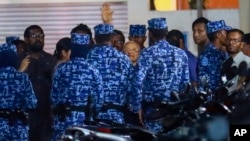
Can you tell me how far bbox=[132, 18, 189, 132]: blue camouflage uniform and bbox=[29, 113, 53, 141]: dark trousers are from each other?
1436mm

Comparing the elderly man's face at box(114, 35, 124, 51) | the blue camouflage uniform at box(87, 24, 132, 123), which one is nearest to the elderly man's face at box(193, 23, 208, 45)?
the elderly man's face at box(114, 35, 124, 51)

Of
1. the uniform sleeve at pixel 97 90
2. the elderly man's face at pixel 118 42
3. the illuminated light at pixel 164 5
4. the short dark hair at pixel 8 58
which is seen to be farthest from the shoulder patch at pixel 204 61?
the illuminated light at pixel 164 5

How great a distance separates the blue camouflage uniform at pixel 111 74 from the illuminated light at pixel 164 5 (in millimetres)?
4811

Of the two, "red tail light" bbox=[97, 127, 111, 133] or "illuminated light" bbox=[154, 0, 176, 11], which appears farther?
"illuminated light" bbox=[154, 0, 176, 11]

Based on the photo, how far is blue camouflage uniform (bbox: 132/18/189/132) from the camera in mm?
10648

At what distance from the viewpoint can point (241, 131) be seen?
559 centimetres

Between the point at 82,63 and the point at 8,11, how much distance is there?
614 cm

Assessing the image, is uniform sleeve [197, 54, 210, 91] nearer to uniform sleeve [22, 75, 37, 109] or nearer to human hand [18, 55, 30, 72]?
uniform sleeve [22, 75, 37, 109]

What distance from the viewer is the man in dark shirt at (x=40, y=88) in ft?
37.6

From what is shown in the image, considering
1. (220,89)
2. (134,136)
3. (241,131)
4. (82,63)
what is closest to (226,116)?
(241,131)

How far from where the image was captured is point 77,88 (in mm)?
9961

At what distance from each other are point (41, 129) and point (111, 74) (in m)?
1.61

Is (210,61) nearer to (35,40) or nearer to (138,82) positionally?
(138,82)

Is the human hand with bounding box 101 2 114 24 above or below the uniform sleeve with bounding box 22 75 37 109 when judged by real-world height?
above
